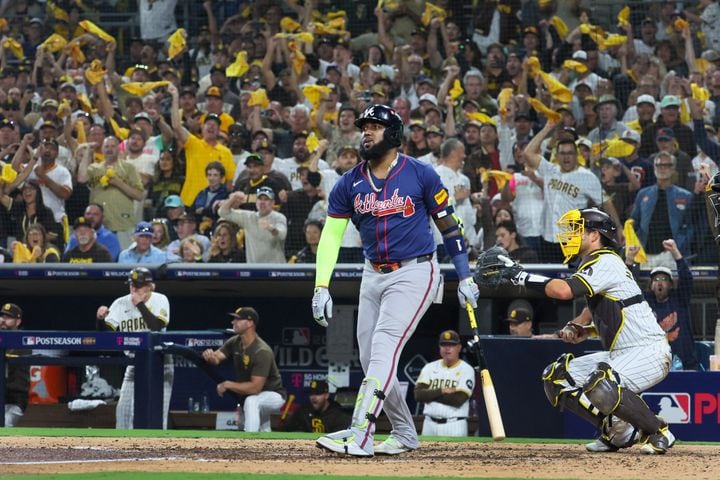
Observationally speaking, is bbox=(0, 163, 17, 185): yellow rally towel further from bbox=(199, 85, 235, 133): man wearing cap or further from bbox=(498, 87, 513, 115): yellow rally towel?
bbox=(498, 87, 513, 115): yellow rally towel

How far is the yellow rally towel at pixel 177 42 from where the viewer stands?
15281 mm

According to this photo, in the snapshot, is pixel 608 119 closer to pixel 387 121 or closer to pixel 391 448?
pixel 387 121

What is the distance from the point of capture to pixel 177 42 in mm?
15297

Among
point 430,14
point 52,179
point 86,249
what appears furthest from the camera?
point 430,14

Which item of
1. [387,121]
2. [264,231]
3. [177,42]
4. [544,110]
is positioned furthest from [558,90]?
[387,121]

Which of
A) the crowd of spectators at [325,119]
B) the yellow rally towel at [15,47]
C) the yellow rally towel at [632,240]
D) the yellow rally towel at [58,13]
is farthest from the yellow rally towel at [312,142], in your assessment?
the yellow rally towel at [15,47]

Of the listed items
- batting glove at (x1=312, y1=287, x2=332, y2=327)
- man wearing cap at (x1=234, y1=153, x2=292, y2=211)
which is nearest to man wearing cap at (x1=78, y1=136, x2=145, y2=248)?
man wearing cap at (x1=234, y1=153, x2=292, y2=211)

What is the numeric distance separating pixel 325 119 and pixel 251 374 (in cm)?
403

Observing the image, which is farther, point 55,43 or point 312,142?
point 55,43

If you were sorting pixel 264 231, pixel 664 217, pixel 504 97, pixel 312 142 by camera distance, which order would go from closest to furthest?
pixel 664 217, pixel 264 231, pixel 312 142, pixel 504 97

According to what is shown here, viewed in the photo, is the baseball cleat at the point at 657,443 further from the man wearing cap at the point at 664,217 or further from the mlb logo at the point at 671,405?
the man wearing cap at the point at 664,217

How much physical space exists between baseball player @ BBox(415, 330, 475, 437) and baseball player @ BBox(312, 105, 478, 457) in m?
3.39

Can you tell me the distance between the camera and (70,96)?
1438 cm

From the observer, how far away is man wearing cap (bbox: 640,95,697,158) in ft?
37.4
